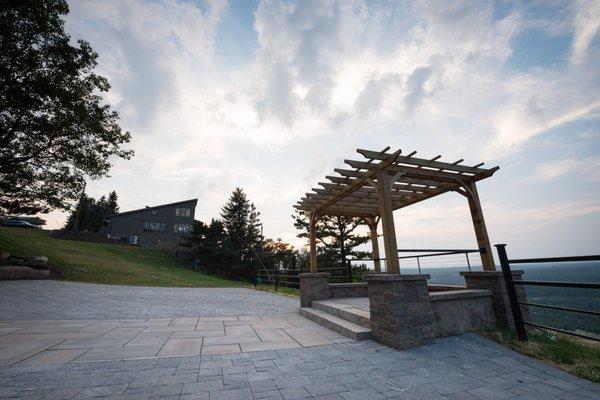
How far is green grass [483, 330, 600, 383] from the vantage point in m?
3.07

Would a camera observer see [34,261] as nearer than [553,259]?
No

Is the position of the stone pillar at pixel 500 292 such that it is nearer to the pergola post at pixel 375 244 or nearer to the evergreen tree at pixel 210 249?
the pergola post at pixel 375 244

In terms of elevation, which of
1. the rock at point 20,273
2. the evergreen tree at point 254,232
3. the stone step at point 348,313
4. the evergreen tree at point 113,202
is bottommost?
the stone step at point 348,313

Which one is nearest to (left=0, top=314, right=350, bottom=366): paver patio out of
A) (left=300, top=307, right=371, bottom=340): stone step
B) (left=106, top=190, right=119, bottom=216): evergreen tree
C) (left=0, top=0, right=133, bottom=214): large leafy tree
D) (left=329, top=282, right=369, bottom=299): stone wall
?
(left=300, top=307, right=371, bottom=340): stone step

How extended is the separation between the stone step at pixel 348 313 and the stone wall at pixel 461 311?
3.92 feet

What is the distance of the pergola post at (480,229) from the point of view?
5512 mm

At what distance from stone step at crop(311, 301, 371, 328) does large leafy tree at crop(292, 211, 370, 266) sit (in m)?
14.0

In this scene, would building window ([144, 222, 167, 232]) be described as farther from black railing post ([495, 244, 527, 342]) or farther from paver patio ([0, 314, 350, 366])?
black railing post ([495, 244, 527, 342])

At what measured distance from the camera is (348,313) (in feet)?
16.9

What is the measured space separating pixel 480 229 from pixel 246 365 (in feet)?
18.9

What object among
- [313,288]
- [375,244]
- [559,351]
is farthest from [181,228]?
[559,351]

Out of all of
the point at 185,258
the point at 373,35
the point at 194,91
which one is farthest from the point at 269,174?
the point at 185,258

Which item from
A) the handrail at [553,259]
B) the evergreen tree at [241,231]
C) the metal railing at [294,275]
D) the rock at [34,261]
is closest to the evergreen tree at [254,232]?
the evergreen tree at [241,231]

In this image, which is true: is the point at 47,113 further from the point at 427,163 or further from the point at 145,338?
the point at 427,163
